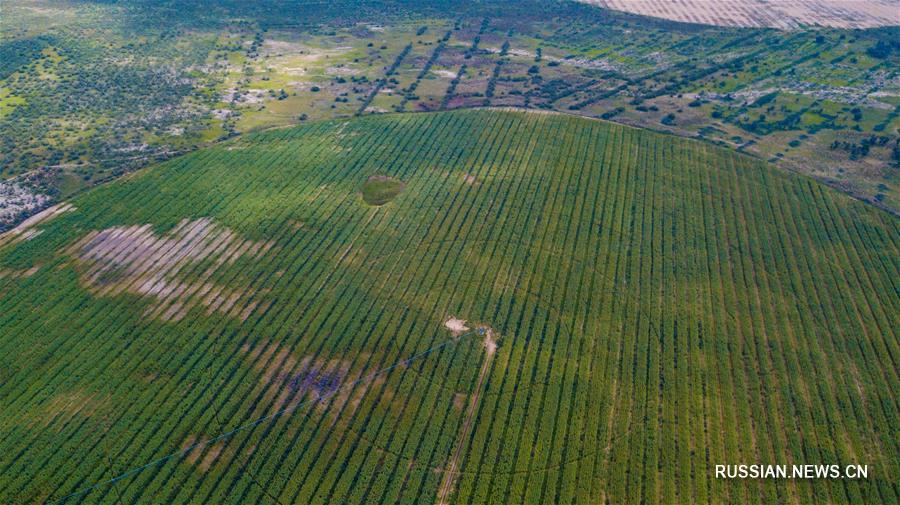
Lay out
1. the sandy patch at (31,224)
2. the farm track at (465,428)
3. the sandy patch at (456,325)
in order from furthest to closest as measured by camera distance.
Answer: the sandy patch at (31,224), the sandy patch at (456,325), the farm track at (465,428)

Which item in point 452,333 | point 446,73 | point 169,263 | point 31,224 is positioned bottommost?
point 31,224

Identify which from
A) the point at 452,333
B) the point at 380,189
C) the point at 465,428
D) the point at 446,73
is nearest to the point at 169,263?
the point at 380,189

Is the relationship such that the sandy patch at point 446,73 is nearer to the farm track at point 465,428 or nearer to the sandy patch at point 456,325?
the sandy patch at point 456,325

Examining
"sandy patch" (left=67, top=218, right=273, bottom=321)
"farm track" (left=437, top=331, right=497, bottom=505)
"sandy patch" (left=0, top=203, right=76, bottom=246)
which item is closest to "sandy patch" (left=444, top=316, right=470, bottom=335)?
"farm track" (left=437, top=331, right=497, bottom=505)

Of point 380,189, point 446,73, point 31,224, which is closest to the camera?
point 31,224

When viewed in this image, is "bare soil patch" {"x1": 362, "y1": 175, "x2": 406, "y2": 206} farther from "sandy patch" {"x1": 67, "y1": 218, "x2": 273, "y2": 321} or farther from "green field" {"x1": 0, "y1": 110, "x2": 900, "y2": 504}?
"sandy patch" {"x1": 67, "y1": 218, "x2": 273, "y2": 321}

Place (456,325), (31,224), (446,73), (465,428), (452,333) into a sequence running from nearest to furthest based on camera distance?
(465,428) < (452,333) < (456,325) < (31,224) < (446,73)

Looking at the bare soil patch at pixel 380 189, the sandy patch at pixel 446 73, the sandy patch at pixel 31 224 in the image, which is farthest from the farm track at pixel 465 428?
the sandy patch at pixel 446 73

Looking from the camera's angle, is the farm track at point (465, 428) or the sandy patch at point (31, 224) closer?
the farm track at point (465, 428)

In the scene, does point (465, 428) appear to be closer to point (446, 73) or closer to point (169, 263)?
point (169, 263)
